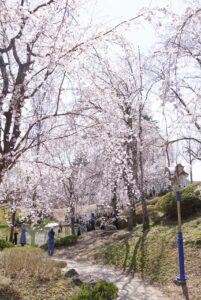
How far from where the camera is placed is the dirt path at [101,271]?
28.9 ft

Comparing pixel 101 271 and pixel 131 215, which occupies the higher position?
pixel 131 215

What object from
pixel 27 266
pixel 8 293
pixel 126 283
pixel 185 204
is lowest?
pixel 126 283

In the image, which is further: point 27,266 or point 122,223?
point 122,223

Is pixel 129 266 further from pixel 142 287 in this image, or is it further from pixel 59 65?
pixel 59 65

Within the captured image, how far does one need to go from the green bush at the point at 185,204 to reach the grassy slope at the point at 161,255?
2.18 ft

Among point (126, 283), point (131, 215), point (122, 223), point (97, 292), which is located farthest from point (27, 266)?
point (122, 223)

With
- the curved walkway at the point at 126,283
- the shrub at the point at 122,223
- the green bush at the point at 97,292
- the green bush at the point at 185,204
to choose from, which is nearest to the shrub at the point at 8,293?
the green bush at the point at 97,292

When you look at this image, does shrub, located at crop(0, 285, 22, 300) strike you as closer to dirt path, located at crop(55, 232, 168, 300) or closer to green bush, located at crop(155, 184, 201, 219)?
dirt path, located at crop(55, 232, 168, 300)

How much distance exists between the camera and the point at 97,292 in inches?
286

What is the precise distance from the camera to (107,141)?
852 cm

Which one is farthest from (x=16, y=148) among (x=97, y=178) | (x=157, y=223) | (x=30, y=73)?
(x=97, y=178)

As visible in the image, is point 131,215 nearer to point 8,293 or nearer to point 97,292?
point 97,292

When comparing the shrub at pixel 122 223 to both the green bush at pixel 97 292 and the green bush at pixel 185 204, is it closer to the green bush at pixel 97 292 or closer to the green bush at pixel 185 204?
the green bush at pixel 185 204

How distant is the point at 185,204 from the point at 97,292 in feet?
28.8
